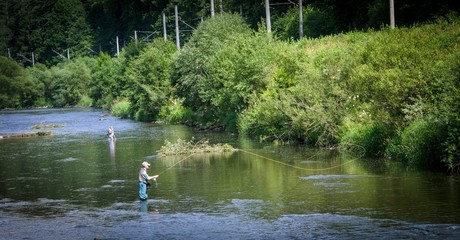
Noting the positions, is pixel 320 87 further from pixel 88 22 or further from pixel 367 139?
pixel 88 22

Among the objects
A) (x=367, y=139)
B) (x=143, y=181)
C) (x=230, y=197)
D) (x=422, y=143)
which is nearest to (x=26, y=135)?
(x=367, y=139)

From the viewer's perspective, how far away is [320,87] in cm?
4494

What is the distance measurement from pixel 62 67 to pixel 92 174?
10640cm

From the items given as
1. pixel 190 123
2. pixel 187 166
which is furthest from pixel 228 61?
pixel 187 166

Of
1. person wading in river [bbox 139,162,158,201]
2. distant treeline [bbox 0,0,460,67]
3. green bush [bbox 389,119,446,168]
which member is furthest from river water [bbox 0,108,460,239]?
distant treeline [bbox 0,0,460,67]

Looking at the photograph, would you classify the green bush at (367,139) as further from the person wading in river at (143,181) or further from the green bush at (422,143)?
the person wading in river at (143,181)

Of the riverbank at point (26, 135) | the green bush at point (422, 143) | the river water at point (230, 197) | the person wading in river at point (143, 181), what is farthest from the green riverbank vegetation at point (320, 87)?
the riverbank at point (26, 135)

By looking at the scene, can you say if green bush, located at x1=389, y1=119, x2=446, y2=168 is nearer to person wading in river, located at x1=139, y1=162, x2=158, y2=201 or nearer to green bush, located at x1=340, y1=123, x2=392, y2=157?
green bush, located at x1=340, y1=123, x2=392, y2=157

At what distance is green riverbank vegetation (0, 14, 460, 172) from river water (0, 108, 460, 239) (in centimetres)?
178

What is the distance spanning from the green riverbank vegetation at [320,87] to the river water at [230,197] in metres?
1.78

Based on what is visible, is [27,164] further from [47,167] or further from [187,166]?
[187,166]

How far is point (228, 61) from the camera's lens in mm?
58562

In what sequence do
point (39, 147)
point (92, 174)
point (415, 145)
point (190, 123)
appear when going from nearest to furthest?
point (415, 145), point (92, 174), point (39, 147), point (190, 123)

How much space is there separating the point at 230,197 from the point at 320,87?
15902 mm
